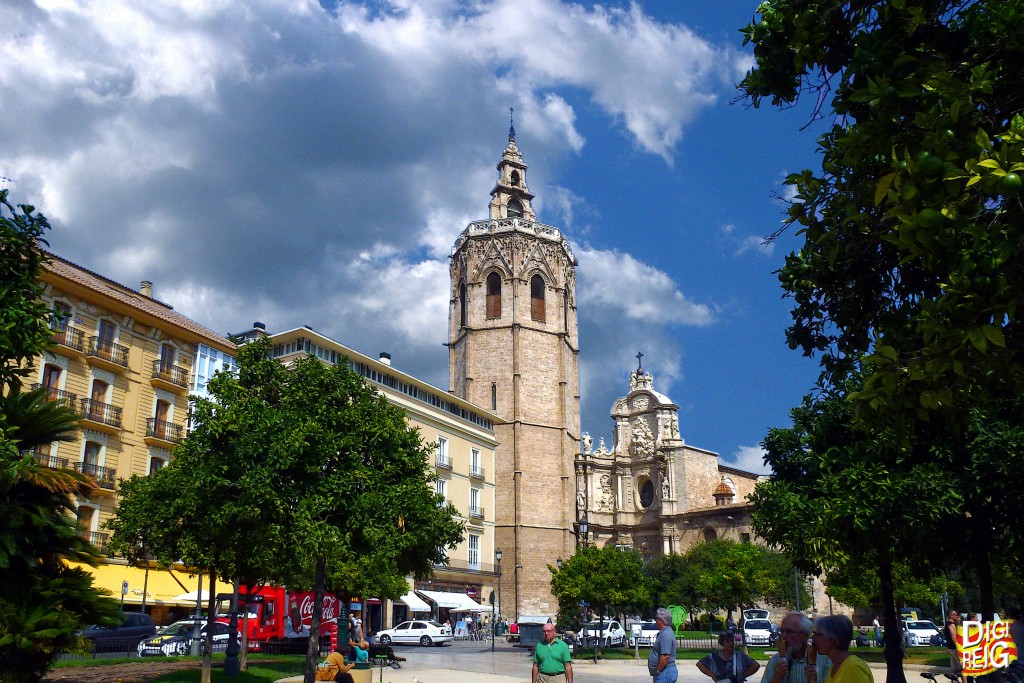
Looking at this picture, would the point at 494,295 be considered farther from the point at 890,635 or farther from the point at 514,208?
the point at 890,635

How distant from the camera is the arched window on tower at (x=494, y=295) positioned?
6644 centimetres

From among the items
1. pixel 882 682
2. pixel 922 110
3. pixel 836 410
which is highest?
pixel 836 410

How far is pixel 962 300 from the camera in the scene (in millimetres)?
4977

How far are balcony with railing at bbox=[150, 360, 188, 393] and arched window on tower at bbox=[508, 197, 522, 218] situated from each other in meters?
38.1

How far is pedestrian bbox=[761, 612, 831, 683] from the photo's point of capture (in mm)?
6305

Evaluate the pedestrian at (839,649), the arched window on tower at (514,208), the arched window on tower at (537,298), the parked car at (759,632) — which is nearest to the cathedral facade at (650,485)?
the arched window on tower at (537,298)

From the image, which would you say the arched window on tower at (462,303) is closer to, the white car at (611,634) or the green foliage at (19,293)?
the white car at (611,634)

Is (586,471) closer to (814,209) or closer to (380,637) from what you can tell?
(380,637)

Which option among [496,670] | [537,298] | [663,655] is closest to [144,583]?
[496,670]

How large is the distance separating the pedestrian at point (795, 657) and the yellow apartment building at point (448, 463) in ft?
127

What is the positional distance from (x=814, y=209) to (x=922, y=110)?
1483 mm

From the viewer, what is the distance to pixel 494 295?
67062mm

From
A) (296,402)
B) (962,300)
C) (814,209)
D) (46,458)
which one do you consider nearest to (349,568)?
(296,402)

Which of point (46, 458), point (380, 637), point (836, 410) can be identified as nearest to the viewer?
point (836, 410)
